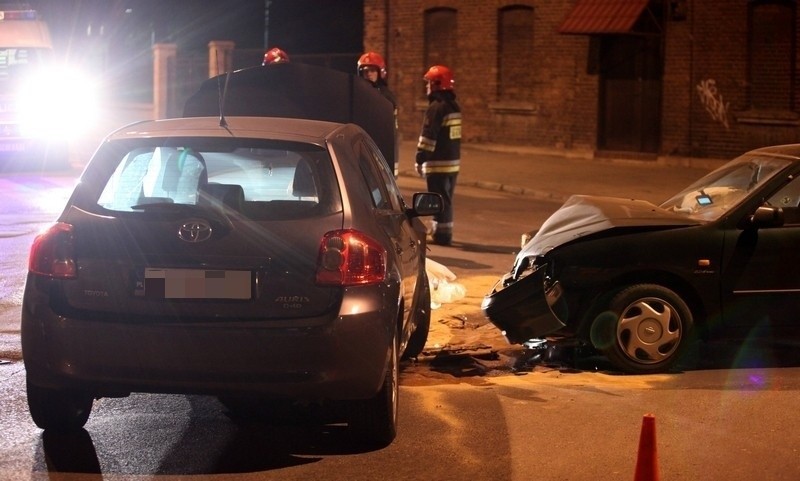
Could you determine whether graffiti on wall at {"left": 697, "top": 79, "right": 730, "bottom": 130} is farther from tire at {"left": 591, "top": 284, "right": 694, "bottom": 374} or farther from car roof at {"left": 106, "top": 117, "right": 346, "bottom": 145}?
car roof at {"left": 106, "top": 117, "right": 346, "bottom": 145}

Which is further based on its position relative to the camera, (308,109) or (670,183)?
(670,183)

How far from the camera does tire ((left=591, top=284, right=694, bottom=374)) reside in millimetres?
7309

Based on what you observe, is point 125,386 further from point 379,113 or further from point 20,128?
point 20,128

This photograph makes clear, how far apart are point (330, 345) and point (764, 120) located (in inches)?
678

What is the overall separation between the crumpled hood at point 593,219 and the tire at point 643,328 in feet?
1.36

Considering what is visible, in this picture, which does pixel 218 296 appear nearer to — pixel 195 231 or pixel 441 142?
pixel 195 231

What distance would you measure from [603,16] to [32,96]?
403 inches

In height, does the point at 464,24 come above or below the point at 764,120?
above

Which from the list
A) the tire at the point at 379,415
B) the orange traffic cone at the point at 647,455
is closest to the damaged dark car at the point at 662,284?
the tire at the point at 379,415

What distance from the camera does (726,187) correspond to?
26.8 feet

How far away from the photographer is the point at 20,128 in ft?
67.7

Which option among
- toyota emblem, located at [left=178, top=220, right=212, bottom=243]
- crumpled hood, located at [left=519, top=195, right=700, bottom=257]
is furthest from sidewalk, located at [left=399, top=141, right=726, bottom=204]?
toyota emblem, located at [left=178, top=220, right=212, bottom=243]

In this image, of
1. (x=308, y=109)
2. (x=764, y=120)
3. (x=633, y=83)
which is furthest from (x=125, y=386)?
(x=633, y=83)

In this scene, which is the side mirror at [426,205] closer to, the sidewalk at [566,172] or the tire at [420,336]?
the tire at [420,336]
